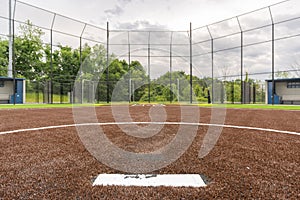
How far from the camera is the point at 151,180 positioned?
174 cm

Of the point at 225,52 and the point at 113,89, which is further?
the point at 113,89

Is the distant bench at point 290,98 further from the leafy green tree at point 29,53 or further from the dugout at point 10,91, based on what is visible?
the leafy green tree at point 29,53

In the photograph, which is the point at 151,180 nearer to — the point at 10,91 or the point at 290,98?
the point at 10,91

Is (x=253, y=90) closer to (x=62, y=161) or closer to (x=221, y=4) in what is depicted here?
(x=221, y=4)

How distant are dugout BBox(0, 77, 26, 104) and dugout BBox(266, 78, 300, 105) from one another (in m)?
25.6

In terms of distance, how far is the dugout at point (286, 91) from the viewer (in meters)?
20.8

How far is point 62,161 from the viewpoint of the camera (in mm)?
2234

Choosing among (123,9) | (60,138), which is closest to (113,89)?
(123,9)

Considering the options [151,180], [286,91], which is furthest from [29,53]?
[286,91]

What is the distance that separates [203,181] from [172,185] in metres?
0.27

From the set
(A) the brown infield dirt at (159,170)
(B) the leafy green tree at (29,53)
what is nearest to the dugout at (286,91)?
(A) the brown infield dirt at (159,170)

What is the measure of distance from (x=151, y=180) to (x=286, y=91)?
2437 cm

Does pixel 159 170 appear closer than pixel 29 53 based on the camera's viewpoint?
Yes

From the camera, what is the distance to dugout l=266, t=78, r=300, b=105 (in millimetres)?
20781
